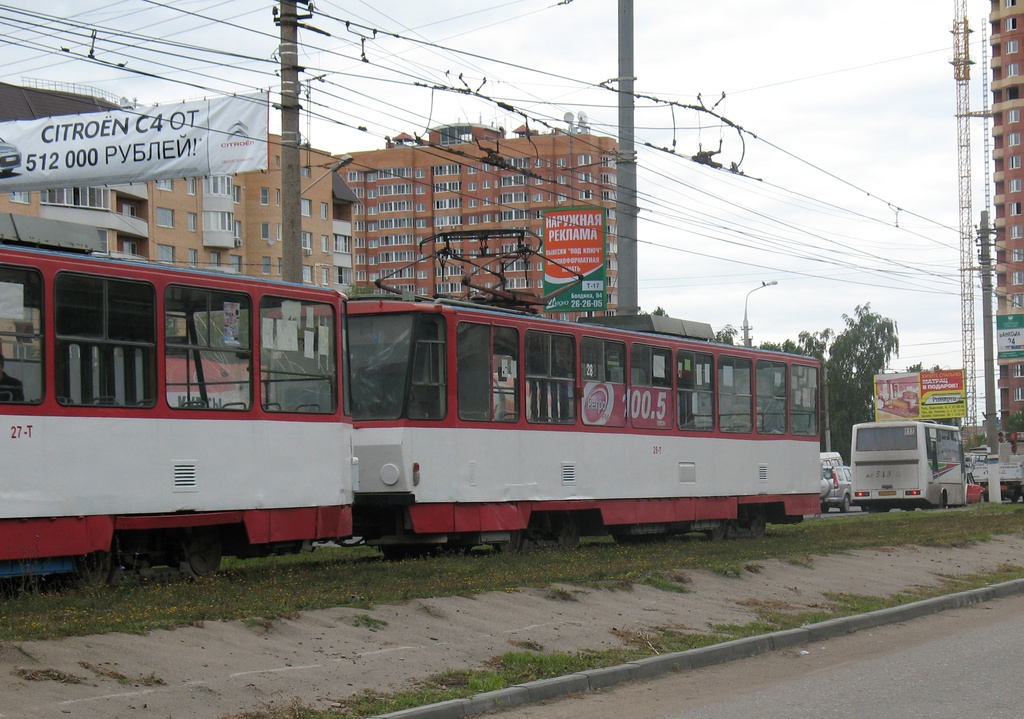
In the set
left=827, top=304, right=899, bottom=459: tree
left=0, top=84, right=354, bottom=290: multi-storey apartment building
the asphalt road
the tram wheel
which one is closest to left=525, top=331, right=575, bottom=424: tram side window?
the asphalt road

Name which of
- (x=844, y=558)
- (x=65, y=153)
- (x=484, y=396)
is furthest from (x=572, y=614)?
(x=65, y=153)

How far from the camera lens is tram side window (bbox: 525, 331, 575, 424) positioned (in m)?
18.2

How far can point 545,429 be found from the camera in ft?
60.4

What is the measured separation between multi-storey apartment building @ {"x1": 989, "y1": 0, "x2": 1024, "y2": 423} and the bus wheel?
4094 inches

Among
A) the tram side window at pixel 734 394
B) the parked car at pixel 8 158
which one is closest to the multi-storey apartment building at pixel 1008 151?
the tram side window at pixel 734 394

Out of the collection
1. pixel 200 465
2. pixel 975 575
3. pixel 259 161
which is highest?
pixel 259 161

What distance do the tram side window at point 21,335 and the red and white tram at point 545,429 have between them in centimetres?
423

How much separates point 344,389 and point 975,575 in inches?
330

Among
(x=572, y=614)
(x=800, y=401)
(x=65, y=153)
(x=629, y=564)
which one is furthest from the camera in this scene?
(x=800, y=401)

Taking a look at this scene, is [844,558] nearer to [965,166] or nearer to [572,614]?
[572,614]

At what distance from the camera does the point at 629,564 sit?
51.2 feet

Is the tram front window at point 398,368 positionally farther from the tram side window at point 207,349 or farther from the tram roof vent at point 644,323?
the tram roof vent at point 644,323

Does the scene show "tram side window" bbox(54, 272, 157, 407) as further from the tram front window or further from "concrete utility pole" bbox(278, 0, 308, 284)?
"concrete utility pole" bbox(278, 0, 308, 284)

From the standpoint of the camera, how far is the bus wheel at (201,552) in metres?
13.4
